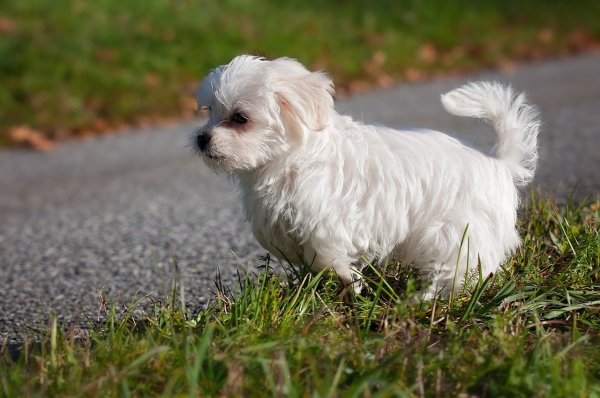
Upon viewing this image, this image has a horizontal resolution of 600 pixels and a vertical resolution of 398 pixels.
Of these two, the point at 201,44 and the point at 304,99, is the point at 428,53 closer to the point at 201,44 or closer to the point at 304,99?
the point at 201,44

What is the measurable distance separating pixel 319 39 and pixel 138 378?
29.8 feet

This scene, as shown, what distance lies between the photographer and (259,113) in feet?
12.0

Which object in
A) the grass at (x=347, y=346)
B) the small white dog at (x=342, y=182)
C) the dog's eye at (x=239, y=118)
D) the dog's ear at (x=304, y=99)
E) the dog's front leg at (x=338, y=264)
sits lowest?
the grass at (x=347, y=346)

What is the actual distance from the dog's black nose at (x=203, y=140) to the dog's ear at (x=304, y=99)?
1.10 feet

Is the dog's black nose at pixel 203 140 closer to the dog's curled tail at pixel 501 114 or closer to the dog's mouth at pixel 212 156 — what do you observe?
the dog's mouth at pixel 212 156

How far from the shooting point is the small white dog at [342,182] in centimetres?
363

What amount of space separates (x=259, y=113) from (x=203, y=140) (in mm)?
269

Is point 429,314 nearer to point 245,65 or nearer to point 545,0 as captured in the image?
point 245,65

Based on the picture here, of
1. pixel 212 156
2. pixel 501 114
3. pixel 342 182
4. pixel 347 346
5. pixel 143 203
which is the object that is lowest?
pixel 143 203

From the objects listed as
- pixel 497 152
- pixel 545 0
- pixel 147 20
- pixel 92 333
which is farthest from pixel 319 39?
pixel 92 333

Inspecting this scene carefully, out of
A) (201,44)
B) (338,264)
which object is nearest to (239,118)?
(338,264)

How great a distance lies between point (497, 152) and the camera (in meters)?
3.88

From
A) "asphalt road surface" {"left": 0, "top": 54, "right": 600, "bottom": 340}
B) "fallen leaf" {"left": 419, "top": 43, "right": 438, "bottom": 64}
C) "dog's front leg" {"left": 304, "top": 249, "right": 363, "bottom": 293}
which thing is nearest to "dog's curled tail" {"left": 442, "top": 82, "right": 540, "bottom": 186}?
"dog's front leg" {"left": 304, "top": 249, "right": 363, "bottom": 293}

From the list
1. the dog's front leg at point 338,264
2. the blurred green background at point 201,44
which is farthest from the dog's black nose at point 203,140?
the blurred green background at point 201,44
